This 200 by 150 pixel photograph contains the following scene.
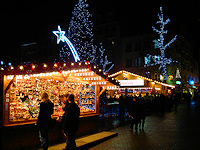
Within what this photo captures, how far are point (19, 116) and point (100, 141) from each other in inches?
141

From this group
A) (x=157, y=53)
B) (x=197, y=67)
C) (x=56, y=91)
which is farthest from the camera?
(x=197, y=67)

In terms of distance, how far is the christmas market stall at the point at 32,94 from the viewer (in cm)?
776

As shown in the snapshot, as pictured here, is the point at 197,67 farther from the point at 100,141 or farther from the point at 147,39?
the point at 100,141

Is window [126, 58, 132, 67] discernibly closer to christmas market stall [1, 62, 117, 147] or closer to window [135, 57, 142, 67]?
window [135, 57, 142, 67]

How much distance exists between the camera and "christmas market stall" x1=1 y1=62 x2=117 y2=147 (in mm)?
7762

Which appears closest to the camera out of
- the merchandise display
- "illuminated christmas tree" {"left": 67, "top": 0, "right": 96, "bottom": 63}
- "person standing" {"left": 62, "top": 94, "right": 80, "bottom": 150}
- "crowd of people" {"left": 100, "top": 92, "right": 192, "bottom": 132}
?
"person standing" {"left": 62, "top": 94, "right": 80, "bottom": 150}

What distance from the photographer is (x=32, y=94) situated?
923 centimetres

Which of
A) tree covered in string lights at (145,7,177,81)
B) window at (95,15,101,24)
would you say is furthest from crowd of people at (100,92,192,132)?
window at (95,15,101,24)

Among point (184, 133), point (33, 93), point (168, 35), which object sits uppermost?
point (168, 35)

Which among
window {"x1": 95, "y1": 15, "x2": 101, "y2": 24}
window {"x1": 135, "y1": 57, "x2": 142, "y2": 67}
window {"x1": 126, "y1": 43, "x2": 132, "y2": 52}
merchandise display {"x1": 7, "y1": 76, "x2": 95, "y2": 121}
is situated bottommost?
merchandise display {"x1": 7, "y1": 76, "x2": 95, "y2": 121}

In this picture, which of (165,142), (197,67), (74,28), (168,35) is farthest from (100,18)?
(165,142)

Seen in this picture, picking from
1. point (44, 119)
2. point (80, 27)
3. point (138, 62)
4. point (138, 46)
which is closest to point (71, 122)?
point (44, 119)

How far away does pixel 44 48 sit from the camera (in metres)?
50.6

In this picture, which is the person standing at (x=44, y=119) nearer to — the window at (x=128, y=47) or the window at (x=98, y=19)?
the window at (x=128, y=47)
